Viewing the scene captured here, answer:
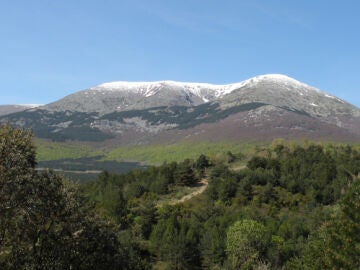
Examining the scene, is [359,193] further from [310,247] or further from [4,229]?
Result: [4,229]

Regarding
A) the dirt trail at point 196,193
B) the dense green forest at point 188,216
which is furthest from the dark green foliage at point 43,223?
the dirt trail at point 196,193

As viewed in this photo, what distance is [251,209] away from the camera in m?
85.2

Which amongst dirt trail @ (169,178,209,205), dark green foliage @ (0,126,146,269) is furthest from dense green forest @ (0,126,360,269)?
dirt trail @ (169,178,209,205)

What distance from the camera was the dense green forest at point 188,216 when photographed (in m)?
21.3

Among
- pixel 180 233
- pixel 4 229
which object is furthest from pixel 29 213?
pixel 180 233

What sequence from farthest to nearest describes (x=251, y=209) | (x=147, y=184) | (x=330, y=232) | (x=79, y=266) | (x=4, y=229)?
(x=147, y=184), (x=251, y=209), (x=330, y=232), (x=79, y=266), (x=4, y=229)

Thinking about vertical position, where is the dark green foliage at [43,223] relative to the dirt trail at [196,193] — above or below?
above

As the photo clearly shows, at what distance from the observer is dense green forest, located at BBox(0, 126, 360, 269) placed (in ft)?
69.9

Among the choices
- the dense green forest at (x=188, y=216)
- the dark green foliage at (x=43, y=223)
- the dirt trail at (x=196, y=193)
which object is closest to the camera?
the dark green foliage at (x=43, y=223)

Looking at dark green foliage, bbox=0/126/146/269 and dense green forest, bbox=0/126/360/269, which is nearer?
dark green foliage, bbox=0/126/146/269

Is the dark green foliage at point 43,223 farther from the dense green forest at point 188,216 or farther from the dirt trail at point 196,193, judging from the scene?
the dirt trail at point 196,193

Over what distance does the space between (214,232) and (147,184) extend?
39.5 meters

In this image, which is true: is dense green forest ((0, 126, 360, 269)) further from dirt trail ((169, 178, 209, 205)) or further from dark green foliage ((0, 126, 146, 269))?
dirt trail ((169, 178, 209, 205))

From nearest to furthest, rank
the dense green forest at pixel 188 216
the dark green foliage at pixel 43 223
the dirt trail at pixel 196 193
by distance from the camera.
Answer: the dark green foliage at pixel 43 223 < the dense green forest at pixel 188 216 < the dirt trail at pixel 196 193
